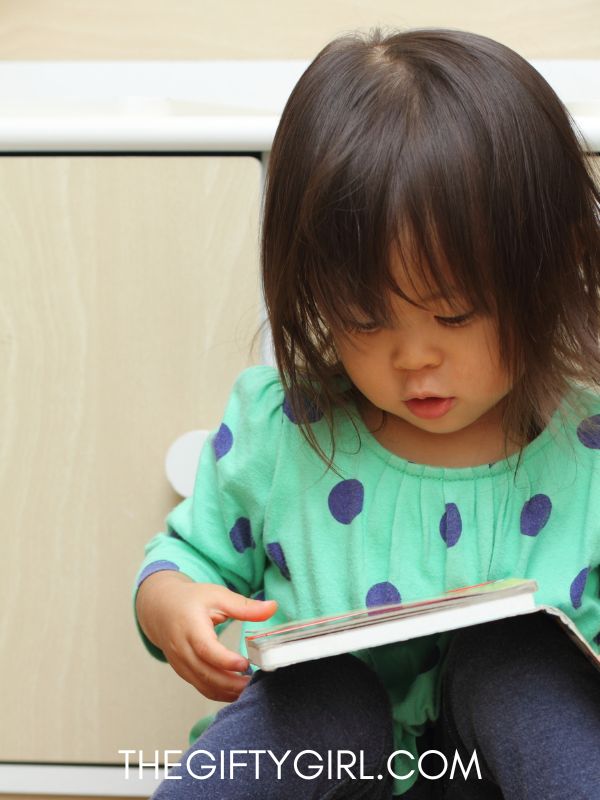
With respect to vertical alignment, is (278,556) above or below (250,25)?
below

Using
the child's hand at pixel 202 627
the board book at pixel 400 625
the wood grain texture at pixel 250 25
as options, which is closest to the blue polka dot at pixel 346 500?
the child's hand at pixel 202 627

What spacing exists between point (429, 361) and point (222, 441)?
0.66ft

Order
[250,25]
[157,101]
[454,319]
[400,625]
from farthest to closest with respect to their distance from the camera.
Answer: [250,25] < [157,101] < [454,319] < [400,625]

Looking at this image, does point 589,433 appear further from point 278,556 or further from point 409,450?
point 278,556

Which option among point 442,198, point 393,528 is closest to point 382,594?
point 393,528

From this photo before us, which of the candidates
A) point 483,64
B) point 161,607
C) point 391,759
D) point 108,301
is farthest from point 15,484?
point 483,64

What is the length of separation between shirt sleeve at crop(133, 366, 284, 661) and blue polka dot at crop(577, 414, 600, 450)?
21 centimetres

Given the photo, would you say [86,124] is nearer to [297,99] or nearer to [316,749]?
[297,99]

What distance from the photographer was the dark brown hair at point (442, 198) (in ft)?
2.16

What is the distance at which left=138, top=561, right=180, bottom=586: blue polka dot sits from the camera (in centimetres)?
77

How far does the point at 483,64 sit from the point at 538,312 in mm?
154

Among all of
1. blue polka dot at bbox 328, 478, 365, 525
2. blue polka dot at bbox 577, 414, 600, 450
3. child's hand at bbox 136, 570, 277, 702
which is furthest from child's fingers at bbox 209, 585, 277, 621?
blue polka dot at bbox 577, 414, 600, 450

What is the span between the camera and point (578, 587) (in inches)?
29.1

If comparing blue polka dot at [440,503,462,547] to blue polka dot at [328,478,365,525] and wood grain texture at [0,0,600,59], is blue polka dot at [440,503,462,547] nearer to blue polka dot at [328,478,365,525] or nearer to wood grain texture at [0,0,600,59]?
blue polka dot at [328,478,365,525]
